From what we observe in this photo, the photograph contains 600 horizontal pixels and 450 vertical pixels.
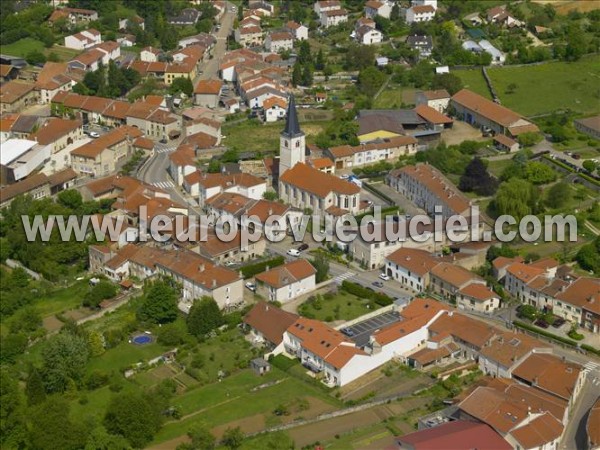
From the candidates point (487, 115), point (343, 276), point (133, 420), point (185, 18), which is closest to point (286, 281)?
point (343, 276)

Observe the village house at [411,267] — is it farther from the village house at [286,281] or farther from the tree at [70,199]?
the tree at [70,199]

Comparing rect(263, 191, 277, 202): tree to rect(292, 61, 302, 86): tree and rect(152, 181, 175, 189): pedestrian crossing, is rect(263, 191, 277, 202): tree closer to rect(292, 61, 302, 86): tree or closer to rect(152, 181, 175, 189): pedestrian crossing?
rect(152, 181, 175, 189): pedestrian crossing

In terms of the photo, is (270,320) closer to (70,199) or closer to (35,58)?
(70,199)

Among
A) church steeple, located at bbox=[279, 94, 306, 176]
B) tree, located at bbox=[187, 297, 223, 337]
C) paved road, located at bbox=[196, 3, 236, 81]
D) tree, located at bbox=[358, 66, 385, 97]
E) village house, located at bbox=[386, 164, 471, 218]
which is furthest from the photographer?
paved road, located at bbox=[196, 3, 236, 81]

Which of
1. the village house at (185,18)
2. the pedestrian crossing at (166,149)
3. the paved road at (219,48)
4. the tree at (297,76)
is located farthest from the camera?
the village house at (185,18)

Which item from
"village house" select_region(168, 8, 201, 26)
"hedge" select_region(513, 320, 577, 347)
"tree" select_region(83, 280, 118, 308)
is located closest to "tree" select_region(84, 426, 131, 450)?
"tree" select_region(83, 280, 118, 308)

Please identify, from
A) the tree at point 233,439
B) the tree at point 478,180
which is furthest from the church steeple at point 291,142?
the tree at point 233,439
